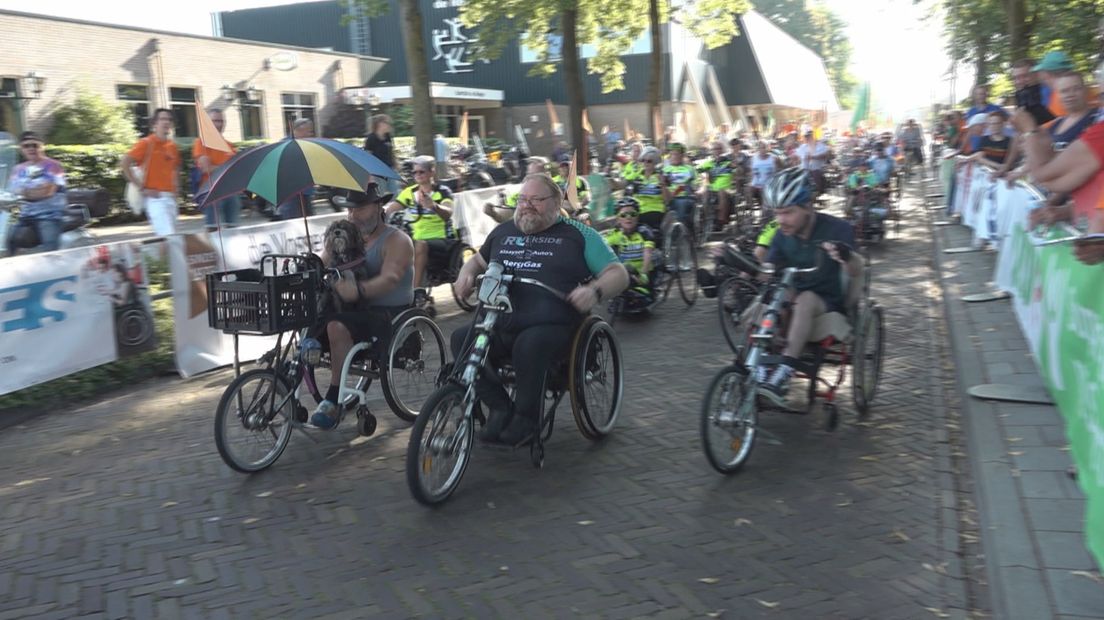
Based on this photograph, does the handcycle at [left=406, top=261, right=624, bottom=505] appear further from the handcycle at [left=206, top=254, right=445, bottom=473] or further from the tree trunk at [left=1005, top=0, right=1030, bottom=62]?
the tree trunk at [left=1005, top=0, right=1030, bottom=62]

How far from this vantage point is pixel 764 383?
5.30m

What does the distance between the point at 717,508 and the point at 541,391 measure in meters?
1.10

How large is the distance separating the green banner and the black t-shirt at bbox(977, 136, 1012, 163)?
6048mm

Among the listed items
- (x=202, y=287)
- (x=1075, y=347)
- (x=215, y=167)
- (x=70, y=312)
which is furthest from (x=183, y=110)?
(x=1075, y=347)

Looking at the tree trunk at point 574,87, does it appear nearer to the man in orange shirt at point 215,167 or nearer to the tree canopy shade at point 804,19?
the man in orange shirt at point 215,167

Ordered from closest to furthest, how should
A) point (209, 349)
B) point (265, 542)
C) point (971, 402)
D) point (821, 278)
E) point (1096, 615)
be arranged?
point (1096, 615)
point (265, 542)
point (821, 278)
point (971, 402)
point (209, 349)

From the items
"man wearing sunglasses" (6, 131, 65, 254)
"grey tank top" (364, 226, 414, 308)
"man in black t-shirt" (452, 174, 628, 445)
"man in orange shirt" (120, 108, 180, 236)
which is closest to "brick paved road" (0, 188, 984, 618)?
"man in black t-shirt" (452, 174, 628, 445)

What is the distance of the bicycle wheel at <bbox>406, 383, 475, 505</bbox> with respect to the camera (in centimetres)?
449

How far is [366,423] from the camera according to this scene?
231 inches

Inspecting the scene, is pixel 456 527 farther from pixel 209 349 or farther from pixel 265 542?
pixel 209 349

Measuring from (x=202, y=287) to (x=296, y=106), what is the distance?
2829 cm

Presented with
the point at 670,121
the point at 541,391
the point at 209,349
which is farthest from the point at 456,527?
the point at 670,121

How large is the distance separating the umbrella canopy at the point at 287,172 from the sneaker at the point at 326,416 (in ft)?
4.01

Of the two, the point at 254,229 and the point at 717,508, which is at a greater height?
the point at 254,229
